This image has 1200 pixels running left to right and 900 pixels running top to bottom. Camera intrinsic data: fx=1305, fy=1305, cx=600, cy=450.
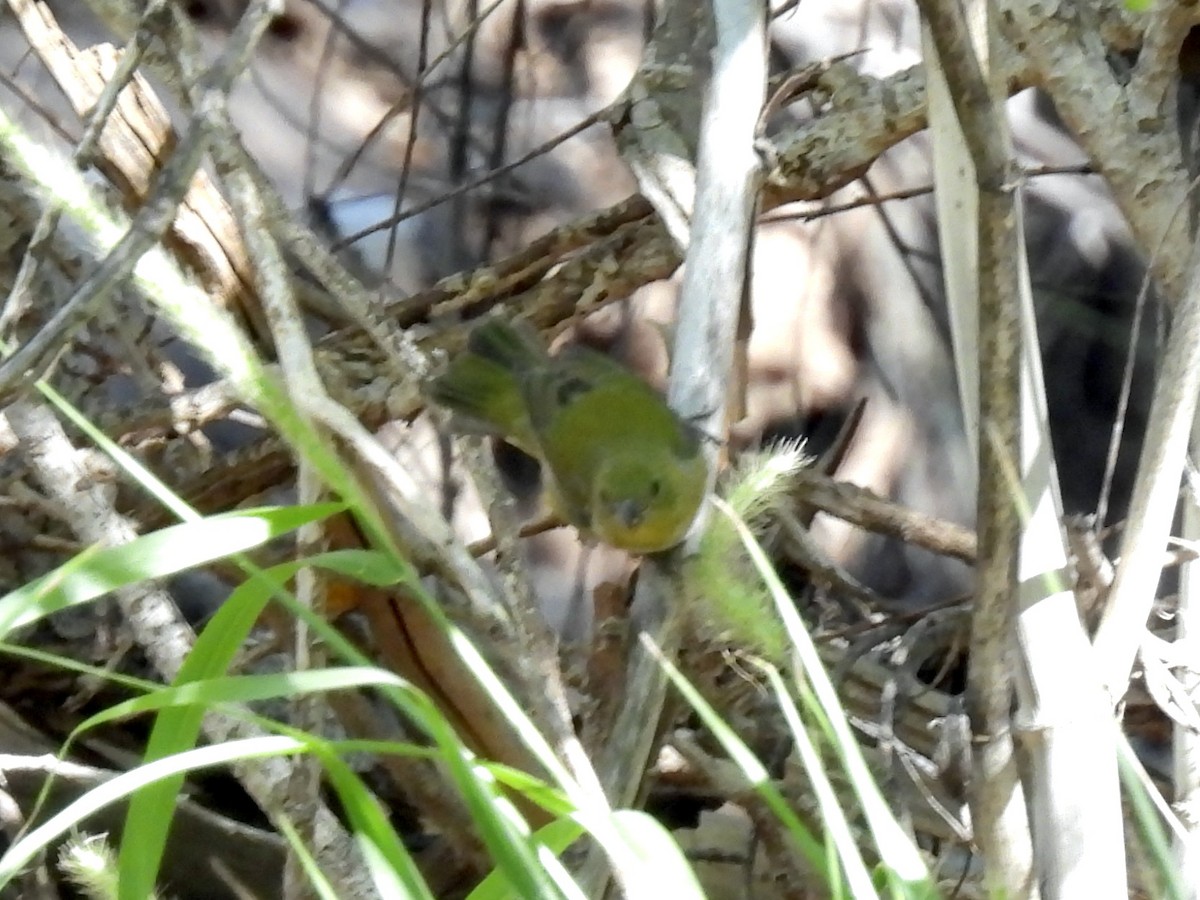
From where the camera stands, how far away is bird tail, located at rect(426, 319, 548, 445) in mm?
1281

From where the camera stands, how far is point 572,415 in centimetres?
128

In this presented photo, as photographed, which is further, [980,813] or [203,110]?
[980,813]

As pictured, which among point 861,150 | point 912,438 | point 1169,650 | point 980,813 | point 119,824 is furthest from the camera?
point 912,438

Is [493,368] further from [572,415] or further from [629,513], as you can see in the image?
[629,513]

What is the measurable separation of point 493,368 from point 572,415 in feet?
0.30

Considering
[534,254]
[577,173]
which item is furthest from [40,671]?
[577,173]

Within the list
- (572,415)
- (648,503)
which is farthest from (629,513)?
(572,415)

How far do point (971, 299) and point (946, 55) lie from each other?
0.16m

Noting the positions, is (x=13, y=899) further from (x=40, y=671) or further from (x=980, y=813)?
(x=980, y=813)

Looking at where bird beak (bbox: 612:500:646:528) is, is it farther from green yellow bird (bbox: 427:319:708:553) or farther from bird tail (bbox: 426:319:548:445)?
bird tail (bbox: 426:319:548:445)

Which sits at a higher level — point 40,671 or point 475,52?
point 475,52

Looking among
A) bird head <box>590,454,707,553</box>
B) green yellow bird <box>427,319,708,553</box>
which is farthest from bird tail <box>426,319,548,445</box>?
bird head <box>590,454,707,553</box>

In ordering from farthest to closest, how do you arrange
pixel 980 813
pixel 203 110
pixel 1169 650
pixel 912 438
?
pixel 912 438 < pixel 1169 650 < pixel 980 813 < pixel 203 110

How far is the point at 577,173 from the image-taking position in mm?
1833
